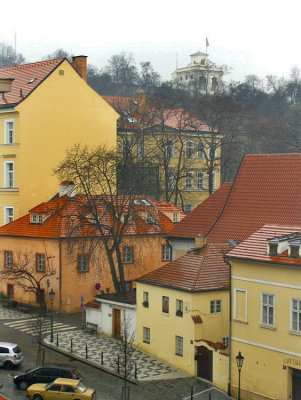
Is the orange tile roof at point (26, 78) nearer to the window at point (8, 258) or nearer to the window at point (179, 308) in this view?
the window at point (8, 258)

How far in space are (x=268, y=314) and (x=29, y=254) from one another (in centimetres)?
2451

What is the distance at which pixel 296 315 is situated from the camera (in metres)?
32.4

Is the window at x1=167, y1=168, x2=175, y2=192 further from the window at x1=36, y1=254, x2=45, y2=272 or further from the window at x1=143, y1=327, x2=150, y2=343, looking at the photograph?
the window at x1=143, y1=327, x2=150, y2=343

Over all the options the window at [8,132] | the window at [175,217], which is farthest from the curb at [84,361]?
the window at [8,132]

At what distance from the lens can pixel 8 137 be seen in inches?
2400

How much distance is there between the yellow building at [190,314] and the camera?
3788 cm

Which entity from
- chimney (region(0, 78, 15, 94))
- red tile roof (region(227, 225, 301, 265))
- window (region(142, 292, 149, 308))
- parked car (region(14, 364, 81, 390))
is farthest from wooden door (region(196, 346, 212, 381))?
chimney (region(0, 78, 15, 94))

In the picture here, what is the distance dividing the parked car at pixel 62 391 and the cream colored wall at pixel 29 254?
18.1 metres

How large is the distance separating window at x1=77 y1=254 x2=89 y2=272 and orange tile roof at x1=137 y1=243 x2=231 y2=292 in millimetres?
10806

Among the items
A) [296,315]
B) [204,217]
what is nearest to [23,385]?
[296,315]

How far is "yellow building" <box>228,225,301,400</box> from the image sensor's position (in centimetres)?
3253

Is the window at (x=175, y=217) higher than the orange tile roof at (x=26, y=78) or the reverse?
the reverse

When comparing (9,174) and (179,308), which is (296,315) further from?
(9,174)

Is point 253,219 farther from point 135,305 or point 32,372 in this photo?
point 32,372
